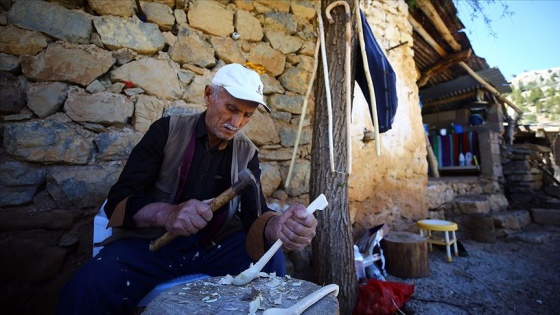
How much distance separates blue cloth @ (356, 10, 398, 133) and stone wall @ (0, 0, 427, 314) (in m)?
0.76

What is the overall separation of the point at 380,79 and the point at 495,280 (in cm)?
248

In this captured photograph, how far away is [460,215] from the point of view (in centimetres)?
483

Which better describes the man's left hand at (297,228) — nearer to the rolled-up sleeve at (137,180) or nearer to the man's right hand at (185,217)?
the man's right hand at (185,217)

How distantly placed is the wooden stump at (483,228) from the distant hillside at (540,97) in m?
25.1

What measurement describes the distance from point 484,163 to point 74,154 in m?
7.01

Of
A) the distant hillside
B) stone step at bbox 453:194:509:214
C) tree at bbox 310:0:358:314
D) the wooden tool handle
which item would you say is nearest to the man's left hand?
the wooden tool handle

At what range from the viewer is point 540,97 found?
29.3 metres

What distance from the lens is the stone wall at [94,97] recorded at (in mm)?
1883

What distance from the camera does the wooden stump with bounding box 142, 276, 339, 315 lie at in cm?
103

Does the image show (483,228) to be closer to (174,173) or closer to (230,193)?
(230,193)

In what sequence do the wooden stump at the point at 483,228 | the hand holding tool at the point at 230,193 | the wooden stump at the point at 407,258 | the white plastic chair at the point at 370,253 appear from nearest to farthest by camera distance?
the hand holding tool at the point at 230,193 → the white plastic chair at the point at 370,253 → the wooden stump at the point at 407,258 → the wooden stump at the point at 483,228

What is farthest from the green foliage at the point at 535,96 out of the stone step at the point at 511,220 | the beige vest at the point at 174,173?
the beige vest at the point at 174,173

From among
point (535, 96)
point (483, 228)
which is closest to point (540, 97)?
point (535, 96)

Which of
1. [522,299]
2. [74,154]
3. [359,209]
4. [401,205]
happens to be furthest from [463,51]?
[74,154]
